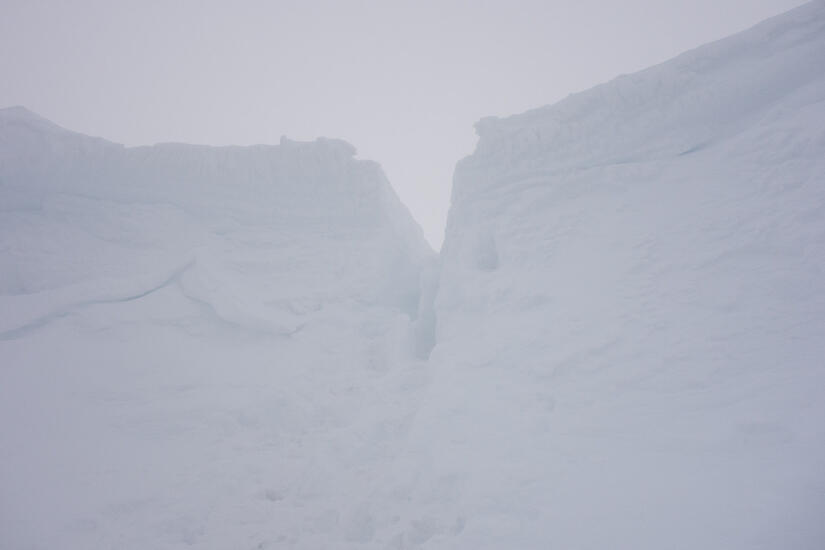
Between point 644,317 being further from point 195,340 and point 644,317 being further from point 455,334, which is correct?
point 195,340

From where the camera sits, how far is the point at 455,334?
686cm

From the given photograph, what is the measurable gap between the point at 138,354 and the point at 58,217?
12.0 feet

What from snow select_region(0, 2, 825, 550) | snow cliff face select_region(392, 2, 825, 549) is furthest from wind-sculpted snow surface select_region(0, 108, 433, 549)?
snow cliff face select_region(392, 2, 825, 549)

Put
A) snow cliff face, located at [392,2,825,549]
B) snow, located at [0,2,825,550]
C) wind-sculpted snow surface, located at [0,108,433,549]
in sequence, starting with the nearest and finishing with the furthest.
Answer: snow cliff face, located at [392,2,825,549] → snow, located at [0,2,825,550] → wind-sculpted snow surface, located at [0,108,433,549]

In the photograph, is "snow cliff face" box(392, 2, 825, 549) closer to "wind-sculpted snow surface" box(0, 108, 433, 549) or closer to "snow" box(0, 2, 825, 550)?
"snow" box(0, 2, 825, 550)

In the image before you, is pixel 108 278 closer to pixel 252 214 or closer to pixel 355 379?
pixel 252 214

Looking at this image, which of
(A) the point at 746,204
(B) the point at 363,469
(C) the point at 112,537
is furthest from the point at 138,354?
(A) the point at 746,204

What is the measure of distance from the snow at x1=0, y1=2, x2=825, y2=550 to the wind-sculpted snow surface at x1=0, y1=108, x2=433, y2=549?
4 cm

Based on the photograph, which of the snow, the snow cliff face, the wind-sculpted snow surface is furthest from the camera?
the wind-sculpted snow surface

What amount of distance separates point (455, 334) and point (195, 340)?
146 inches

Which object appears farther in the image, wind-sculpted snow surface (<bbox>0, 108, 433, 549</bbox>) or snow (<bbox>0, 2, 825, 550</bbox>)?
wind-sculpted snow surface (<bbox>0, 108, 433, 549</bbox>)

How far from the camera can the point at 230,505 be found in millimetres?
4676

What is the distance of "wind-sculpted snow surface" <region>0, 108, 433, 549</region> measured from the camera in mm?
4566

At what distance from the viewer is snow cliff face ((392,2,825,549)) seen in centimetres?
350
